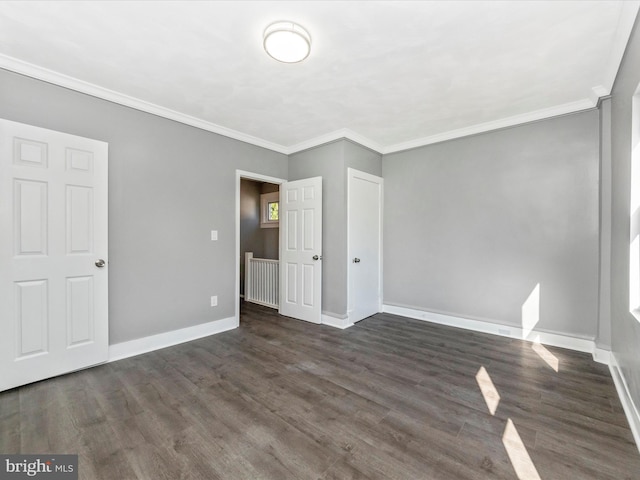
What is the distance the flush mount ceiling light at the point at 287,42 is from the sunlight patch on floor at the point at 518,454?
287 cm

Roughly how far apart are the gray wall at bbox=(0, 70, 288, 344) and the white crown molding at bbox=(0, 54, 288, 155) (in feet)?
0.18

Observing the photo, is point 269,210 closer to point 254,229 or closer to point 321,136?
point 254,229

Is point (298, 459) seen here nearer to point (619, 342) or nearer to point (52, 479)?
point (52, 479)

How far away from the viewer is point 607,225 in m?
2.73

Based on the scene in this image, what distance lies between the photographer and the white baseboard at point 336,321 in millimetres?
3795

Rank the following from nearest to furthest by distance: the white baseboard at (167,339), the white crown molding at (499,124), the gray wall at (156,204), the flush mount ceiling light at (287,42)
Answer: the flush mount ceiling light at (287,42)
the gray wall at (156,204)
the white baseboard at (167,339)
the white crown molding at (499,124)

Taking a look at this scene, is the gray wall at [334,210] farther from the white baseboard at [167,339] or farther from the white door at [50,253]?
the white door at [50,253]

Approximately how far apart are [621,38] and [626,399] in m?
2.51

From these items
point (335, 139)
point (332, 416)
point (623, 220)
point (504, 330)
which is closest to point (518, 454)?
point (332, 416)

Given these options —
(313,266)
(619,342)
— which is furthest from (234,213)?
(619,342)

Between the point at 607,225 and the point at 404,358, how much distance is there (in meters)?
2.32

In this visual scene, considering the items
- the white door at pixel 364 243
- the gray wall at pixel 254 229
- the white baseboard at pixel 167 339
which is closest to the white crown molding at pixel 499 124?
the white door at pixel 364 243

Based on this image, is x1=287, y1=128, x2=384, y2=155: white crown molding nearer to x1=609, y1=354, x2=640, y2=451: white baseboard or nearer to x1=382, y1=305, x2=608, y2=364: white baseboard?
x1=382, y1=305, x2=608, y2=364: white baseboard

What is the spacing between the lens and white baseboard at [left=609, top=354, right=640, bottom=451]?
1699 millimetres
